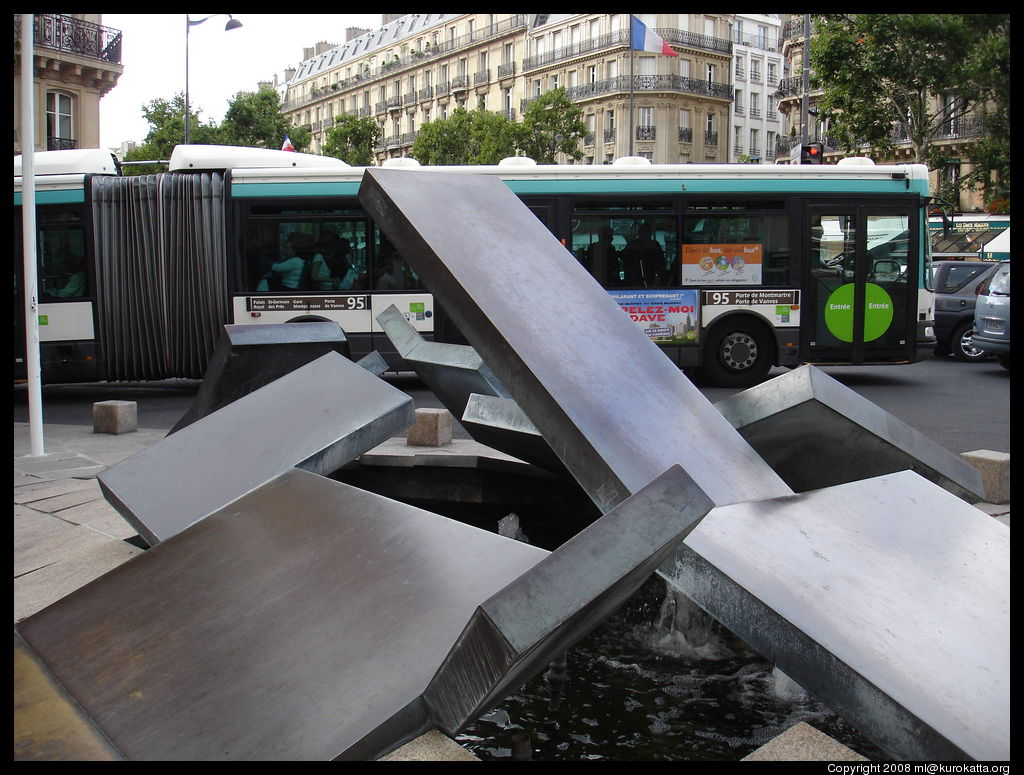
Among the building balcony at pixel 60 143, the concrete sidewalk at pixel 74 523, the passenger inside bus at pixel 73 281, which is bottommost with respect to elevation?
the concrete sidewalk at pixel 74 523

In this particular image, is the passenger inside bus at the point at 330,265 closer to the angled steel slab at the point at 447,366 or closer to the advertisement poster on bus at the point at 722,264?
the advertisement poster on bus at the point at 722,264

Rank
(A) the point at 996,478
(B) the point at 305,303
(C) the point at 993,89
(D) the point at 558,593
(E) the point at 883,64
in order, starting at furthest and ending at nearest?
(C) the point at 993,89
(E) the point at 883,64
(B) the point at 305,303
(A) the point at 996,478
(D) the point at 558,593

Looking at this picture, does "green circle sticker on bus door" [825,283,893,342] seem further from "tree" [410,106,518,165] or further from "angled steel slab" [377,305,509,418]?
"tree" [410,106,518,165]

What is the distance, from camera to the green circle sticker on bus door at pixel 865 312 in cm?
1286

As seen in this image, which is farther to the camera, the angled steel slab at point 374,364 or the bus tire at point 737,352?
the bus tire at point 737,352

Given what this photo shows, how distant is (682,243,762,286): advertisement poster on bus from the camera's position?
12.8 meters

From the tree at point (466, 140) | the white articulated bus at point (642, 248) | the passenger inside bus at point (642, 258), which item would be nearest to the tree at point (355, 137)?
the tree at point (466, 140)

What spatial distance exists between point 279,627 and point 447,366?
2.31 meters

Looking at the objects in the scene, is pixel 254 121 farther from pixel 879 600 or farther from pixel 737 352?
pixel 879 600

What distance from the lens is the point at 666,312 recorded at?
12883 mm

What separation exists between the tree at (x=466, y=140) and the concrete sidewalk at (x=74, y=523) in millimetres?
44718

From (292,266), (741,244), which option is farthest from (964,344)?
(292,266)
